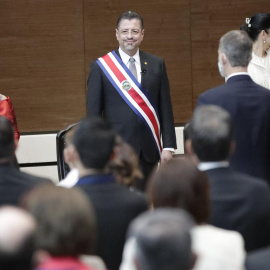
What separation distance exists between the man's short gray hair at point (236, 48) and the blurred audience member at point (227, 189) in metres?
1.04

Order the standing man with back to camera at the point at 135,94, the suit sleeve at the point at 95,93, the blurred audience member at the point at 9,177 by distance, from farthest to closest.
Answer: the standing man with back to camera at the point at 135,94 → the suit sleeve at the point at 95,93 → the blurred audience member at the point at 9,177

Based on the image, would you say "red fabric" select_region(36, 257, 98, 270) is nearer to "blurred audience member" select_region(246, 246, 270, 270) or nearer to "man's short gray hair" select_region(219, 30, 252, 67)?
"blurred audience member" select_region(246, 246, 270, 270)

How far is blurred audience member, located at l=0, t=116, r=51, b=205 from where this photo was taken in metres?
3.14

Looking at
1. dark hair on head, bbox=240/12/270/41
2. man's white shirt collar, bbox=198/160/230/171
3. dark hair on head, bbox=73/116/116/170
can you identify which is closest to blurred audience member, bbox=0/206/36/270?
dark hair on head, bbox=73/116/116/170

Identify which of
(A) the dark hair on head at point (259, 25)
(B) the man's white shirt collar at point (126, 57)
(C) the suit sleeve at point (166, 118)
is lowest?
(C) the suit sleeve at point (166, 118)

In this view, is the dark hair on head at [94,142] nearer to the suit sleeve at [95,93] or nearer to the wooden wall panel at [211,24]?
the suit sleeve at [95,93]

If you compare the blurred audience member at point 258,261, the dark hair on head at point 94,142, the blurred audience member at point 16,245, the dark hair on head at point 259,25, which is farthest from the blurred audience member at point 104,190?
the dark hair on head at point 259,25

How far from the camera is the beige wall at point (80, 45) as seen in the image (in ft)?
23.9

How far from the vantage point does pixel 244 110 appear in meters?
4.14

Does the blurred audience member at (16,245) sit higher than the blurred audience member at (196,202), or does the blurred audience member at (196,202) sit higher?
the blurred audience member at (16,245)

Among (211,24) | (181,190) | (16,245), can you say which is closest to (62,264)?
(16,245)

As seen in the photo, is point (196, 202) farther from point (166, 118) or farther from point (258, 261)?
point (166, 118)

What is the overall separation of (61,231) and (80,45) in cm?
537

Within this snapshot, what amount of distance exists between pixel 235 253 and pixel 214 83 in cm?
526
